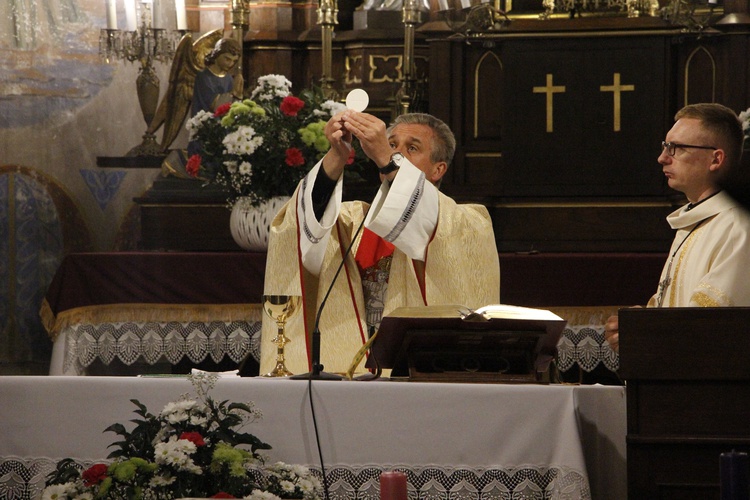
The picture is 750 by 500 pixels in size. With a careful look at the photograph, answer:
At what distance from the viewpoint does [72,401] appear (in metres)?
3.74

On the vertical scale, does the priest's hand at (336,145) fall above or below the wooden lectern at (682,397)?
above

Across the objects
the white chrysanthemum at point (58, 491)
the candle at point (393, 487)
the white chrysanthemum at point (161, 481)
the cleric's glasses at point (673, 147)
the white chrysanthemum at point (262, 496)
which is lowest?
the white chrysanthemum at point (58, 491)

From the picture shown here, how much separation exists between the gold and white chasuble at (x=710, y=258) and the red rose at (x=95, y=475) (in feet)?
5.54

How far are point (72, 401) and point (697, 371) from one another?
5.44 ft

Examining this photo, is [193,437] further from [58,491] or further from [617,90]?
[617,90]

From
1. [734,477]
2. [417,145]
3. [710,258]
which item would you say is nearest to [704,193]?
[710,258]

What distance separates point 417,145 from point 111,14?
9.89ft

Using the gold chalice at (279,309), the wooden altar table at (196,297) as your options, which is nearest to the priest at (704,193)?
the gold chalice at (279,309)

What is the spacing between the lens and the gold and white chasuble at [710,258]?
3.92 m

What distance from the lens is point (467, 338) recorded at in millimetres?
3662

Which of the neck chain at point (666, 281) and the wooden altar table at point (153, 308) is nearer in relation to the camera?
the neck chain at point (666, 281)

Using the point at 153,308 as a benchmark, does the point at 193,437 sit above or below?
above

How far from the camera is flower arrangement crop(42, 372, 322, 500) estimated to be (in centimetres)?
337

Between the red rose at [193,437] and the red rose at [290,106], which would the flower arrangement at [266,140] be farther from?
the red rose at [193,437]
